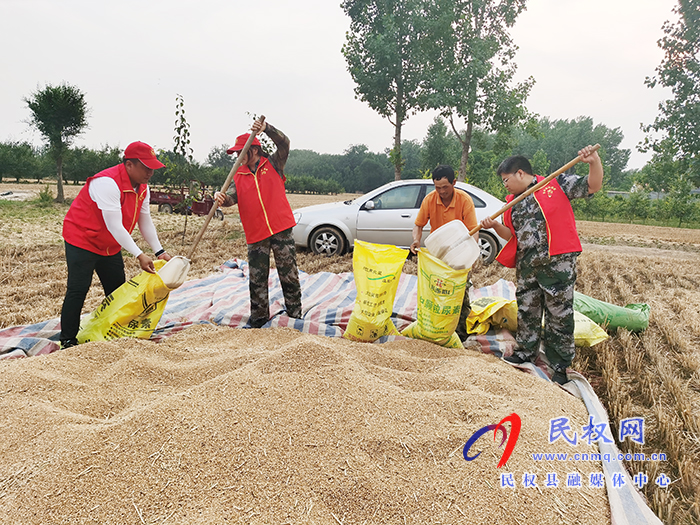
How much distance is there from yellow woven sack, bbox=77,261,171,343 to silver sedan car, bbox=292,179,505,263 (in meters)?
3.63

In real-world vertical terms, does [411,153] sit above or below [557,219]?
above

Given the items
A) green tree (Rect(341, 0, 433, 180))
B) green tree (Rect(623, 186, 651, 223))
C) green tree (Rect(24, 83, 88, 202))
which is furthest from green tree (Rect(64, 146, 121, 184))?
green tree (Rect(623, 186, 651, 223))

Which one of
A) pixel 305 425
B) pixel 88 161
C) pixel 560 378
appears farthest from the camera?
pixel 88 161

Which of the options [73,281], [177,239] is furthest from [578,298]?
[177,239]

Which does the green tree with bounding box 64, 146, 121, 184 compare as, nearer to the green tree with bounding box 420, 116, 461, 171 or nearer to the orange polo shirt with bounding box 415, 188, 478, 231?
the green tree with bounding box 420, 116, 461, 171

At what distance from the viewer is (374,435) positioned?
1727 mm

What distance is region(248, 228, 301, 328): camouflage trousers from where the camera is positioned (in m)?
3.39

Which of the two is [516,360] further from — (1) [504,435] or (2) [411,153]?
(2) [411,153]

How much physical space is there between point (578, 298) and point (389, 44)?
13.2m

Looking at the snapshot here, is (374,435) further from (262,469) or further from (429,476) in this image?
→ (262,469)

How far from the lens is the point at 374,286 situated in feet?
9.97

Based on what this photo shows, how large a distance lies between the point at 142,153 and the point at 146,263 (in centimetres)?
75

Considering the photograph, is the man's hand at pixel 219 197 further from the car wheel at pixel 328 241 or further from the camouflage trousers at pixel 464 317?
the car wheel at pixel 328 241

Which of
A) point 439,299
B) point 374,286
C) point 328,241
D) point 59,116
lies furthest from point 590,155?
point 59,116
